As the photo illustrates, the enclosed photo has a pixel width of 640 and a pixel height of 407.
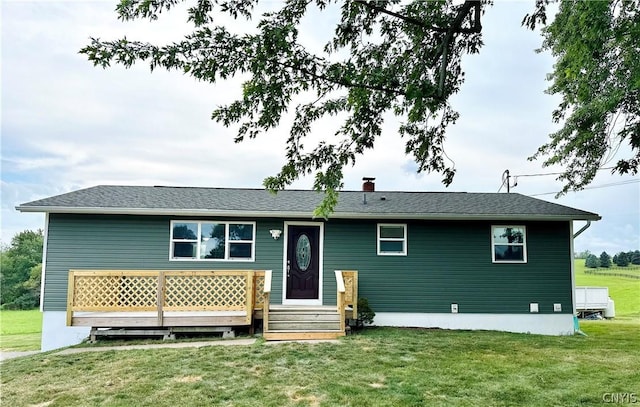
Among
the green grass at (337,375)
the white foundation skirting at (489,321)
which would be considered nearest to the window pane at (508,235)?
the white foundation skirting at (489,321)

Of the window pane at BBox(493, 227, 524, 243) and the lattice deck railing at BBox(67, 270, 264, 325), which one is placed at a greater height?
the window pane at BBox(493, 227, 524, 243)

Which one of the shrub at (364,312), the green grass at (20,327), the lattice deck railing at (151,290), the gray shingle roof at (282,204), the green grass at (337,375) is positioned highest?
the gray shingle roof at (282,204)

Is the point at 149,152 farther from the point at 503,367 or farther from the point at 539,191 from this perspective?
the point at 539,191

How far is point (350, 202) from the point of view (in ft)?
35.4

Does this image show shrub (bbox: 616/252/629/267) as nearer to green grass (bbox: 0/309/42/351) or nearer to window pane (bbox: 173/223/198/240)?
window pane (bbox: 173/223/198/240)

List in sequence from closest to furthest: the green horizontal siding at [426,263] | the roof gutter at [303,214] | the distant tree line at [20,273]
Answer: the roof gutter at [303,214] → the green horizontal siding at [426,263] → the distant tree line at [20,273]

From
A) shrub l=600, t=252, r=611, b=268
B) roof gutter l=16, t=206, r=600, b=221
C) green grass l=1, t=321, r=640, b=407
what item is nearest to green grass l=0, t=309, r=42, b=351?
roof gutter l=16, t=206, r=600, b=221

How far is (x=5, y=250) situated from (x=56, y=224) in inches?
725

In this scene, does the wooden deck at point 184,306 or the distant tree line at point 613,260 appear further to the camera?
the distant tree line at point 613,260

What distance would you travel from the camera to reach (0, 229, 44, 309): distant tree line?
22219mm

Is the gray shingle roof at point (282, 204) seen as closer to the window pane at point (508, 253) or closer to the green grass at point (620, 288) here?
the window pane at point (508, 253)

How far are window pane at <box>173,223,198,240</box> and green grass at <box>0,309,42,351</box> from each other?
16.3 feet

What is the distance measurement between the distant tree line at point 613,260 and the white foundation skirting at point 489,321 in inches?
875

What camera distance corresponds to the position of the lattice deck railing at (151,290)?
27.0 feet
